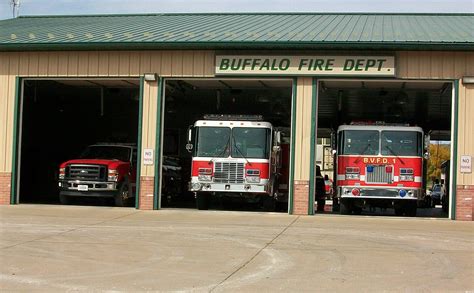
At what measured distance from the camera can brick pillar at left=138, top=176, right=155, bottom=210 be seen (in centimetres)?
1878

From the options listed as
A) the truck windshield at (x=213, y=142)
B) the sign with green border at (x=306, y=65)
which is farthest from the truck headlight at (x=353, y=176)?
the truck windshield at (x=213, y=142)

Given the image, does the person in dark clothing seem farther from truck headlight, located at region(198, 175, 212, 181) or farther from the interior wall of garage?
truck headlight, located at region(198, 175, 212, 181)

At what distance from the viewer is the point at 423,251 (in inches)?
433

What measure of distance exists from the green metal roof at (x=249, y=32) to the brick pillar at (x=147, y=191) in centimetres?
394

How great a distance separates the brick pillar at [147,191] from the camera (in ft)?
61.6

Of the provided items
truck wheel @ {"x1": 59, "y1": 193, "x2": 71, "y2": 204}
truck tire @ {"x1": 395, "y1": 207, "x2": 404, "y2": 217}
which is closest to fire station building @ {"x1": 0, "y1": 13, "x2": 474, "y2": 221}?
truck wheel @ {"x1": 59, "y1": 193, "x2": 71, "y2": 204}

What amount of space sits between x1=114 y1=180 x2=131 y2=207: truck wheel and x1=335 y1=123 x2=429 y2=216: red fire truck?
→ 6873 millimetres

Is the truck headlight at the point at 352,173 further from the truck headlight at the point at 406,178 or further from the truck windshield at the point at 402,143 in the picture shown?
the truck headlight at the point at 406,178

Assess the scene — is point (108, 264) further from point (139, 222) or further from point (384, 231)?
point (384, 231)

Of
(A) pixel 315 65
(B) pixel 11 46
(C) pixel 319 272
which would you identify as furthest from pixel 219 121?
(C) pixel 319 272

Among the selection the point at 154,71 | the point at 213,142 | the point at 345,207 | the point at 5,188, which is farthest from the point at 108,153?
the point at 345,207

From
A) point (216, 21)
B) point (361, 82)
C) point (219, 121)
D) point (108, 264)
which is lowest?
point (108, 264)

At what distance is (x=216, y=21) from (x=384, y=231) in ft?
42.9

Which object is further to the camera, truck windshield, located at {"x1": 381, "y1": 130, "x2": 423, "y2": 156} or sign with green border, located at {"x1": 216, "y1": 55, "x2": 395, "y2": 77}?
truck windshield, located at {"x1": 381, "y1": 130, "x2": 423, "y2": 156}
